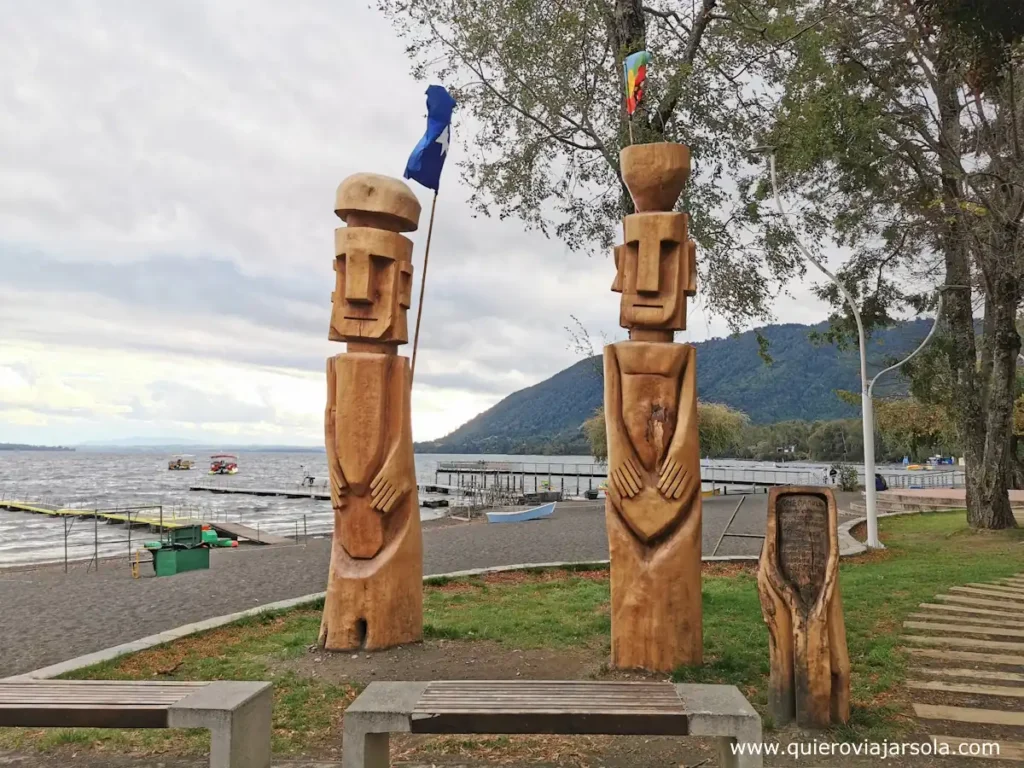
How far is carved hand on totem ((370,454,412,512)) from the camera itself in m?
6.60

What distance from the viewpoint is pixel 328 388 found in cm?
679

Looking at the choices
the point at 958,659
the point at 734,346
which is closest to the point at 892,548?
the point at 958,659

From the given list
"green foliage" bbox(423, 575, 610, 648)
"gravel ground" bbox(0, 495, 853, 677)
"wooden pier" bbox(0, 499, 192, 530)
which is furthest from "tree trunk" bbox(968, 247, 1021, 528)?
"wooden pier" bbox(0, 499, 192, 530)

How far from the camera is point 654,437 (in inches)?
232

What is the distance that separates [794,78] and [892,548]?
8191 millimetres

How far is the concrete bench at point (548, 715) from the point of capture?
10.8ft

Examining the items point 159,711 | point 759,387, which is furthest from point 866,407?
point 759,387

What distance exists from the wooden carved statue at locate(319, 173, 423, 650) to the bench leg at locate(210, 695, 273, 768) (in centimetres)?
272

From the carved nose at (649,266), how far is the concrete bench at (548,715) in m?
3.34

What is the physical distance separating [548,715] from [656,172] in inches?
176

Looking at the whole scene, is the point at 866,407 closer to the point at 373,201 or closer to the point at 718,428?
the point at 373,201

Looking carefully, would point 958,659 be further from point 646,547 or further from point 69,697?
point 69,697

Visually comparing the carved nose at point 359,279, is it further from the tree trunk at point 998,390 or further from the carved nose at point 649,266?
the tree trunk at point 998,390

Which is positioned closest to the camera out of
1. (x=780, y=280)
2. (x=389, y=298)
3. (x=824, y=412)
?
(x=389, y=298)
